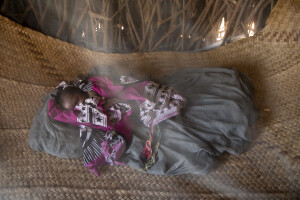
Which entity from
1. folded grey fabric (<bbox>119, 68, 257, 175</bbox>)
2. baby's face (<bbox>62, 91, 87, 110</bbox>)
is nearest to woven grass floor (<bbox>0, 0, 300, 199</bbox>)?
folded grey fabric (<bbox>119, 68, 257, 175</bbox>)

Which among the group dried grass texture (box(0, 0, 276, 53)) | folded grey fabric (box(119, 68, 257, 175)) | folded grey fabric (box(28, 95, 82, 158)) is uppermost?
dried grass texture (box(0, 0, 276, 53))

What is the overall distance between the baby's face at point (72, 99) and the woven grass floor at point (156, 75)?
10.6 inches

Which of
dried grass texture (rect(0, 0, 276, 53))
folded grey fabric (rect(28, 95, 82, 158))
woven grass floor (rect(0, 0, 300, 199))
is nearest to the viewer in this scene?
woven grass floor (rect(0, 0, 300, 199))

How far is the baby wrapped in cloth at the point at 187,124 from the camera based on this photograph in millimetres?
987

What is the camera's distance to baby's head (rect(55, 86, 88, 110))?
101 centimetres

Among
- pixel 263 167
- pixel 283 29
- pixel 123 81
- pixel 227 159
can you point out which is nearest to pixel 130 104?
pixel 123 81

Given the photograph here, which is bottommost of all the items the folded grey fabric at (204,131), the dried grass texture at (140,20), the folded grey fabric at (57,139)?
the folded grey fabric at (57,139)

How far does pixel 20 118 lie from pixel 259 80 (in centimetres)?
132

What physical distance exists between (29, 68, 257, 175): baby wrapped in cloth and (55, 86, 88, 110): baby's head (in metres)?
0.06

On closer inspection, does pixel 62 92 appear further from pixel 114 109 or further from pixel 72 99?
pixel 114 109

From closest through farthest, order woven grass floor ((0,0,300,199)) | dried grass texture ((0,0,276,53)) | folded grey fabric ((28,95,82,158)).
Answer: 1. woven grass floor ((0,0,300,199))
2. folded grey fabric ((28,95,82,158))
3. dried grass texture ((0,0,276,53))

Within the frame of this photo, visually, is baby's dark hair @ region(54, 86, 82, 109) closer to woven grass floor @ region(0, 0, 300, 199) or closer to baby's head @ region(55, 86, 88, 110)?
baby's head @ region(55, 86, 88, 110)

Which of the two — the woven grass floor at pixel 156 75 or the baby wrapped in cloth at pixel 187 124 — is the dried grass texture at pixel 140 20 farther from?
the baby wrapped in cloth at pixel 187 124

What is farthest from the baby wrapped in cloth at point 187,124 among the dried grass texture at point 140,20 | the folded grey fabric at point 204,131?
the dried grass texture at point 140,20
